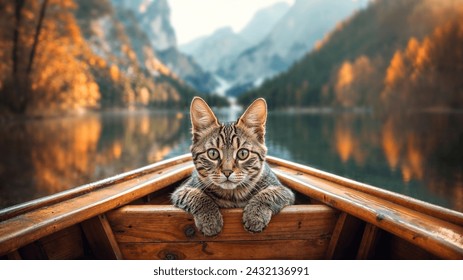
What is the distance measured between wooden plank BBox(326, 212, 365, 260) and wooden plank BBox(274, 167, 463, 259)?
0.34 feet

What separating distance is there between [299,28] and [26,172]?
114568 millimetres

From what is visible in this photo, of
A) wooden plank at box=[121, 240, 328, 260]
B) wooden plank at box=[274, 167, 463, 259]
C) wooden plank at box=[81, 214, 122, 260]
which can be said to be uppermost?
wooden plank at box=[274, 167, 463, 259]

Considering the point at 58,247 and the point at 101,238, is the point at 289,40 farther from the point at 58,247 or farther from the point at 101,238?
the point at 58,247

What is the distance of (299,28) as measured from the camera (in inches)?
4311

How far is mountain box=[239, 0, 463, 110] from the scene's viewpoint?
18.8 meters

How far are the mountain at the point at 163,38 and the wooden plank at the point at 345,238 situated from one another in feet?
328

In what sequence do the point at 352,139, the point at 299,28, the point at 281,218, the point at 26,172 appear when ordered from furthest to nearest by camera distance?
1. the point at 299,28
2. the point at 352,139
3. the point at 26,172
4. the point at 281,218

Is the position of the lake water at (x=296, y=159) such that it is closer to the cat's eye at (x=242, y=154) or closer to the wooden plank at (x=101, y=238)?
the wooden plank at (x=101, y=238)

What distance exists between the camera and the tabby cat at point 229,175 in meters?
1.50

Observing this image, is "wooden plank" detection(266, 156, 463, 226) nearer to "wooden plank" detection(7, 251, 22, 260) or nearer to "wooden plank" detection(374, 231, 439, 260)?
"wooden plank" detection(374, 231, 439, 260)

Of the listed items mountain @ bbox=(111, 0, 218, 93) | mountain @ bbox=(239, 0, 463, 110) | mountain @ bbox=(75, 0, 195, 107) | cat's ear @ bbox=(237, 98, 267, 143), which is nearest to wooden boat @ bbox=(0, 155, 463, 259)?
cat's ear @ bbox=(237, 98, 267, 143)

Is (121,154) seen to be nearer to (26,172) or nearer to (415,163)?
(26,172)

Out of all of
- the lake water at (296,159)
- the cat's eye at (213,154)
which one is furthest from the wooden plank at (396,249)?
the lake water at (296,159)
